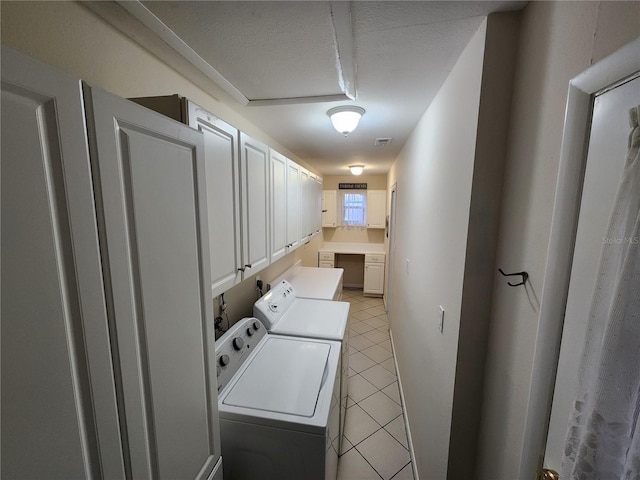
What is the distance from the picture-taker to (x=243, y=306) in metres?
2.18

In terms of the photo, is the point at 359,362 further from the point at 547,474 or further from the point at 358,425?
the point at 547,474

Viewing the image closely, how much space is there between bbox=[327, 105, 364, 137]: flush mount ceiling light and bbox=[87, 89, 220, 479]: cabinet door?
4.00ft

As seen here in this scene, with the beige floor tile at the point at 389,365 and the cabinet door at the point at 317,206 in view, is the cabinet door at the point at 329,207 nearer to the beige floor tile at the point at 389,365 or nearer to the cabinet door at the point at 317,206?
the cabinet door at the point at 317,206

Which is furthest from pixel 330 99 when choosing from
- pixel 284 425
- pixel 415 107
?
pixel 284 425

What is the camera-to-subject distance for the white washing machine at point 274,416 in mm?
1139

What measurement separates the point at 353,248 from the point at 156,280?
4.90 metres

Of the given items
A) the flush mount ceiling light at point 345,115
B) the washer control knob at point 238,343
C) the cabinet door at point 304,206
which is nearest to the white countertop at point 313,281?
the cabinet door at point 304,206

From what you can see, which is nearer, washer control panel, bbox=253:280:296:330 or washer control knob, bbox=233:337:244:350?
washer control knob, bbox=233:337:244:350

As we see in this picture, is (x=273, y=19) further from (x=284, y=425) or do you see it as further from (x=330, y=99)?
(x=284, y=425)

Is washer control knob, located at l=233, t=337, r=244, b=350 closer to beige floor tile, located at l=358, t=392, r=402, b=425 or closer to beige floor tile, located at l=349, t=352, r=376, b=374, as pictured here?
beige floor tile, located at l=358, t=392, r=402, b=425

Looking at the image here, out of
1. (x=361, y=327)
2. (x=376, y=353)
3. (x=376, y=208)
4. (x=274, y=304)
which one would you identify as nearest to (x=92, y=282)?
(x=274, y=304)

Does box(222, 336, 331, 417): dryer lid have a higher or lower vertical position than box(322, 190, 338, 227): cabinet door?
lower

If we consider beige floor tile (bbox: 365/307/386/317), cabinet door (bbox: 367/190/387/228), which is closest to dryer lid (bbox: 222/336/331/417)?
beige floor tile (bbox: 365/307/386/317)

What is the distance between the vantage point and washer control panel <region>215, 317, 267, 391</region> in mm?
1376
